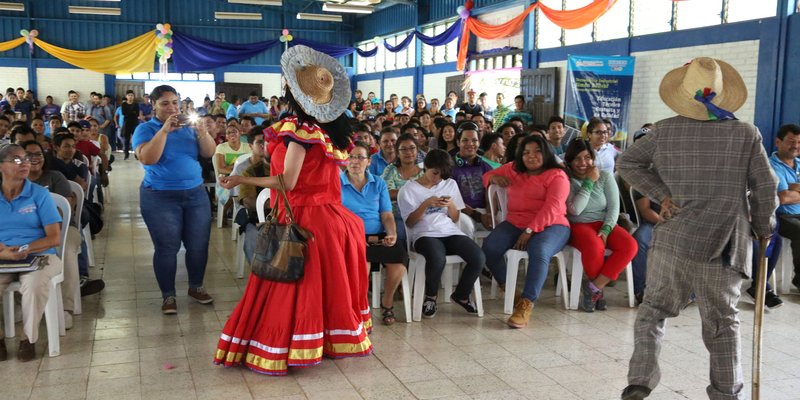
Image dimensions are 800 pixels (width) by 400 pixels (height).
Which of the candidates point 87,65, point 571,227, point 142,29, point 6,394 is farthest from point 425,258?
point 142,29

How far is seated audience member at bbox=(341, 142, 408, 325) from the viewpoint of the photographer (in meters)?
3.90

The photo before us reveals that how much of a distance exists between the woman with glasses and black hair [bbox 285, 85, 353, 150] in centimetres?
132

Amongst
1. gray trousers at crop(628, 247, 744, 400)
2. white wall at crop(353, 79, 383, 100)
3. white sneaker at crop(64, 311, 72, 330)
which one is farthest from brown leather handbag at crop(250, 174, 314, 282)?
white wall at crop(353, 79, 383, 100)

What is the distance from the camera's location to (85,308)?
13.6ft

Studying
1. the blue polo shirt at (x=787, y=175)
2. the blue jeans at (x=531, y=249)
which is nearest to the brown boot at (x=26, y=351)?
the blue jeans at (x=531, y=249)

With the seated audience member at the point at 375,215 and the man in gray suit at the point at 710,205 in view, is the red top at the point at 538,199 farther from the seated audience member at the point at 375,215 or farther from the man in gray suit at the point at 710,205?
the man in gray suit at the point at 710,205

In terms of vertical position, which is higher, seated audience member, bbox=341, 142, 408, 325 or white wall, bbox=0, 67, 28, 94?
white wall, bbox=0, 67, 28, 94

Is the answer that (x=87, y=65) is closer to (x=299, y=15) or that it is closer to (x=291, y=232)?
(x=299, y=15)

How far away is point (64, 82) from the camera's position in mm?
18828

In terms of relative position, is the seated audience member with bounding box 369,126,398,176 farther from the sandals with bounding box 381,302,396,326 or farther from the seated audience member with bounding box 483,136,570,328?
the sandals with bounding box 381,302,396,326

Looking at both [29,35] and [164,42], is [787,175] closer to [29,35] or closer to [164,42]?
[164,42]

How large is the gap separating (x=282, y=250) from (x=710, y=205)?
1696mm

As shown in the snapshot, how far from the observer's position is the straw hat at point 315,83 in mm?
3008

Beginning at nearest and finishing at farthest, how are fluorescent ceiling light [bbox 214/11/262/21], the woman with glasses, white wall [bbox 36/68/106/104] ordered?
the woman with glasses < fluorescent ceiling light [bbox 214/11/262/21] < white wall [bbox 36/68/106/104]
